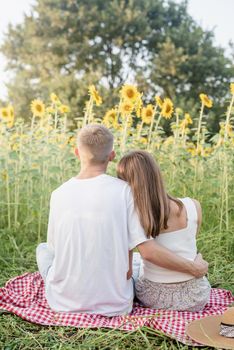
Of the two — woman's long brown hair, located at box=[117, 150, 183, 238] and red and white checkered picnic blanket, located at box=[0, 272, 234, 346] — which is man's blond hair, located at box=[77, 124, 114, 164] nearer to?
woman's long brown hair, located at box=[117, 150, 183, 238]

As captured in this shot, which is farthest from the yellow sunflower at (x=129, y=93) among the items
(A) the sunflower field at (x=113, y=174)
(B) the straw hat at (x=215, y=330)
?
(B) the straw hat at (x=215, y=330)

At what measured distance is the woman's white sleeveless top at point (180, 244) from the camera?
128 inches

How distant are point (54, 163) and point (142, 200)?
10.7ft

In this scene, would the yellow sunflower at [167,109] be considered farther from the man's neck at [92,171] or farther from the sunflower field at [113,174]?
the man's neck at [92,171]

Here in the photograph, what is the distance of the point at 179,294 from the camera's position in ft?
10.9

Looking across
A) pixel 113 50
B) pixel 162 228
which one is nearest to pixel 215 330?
pixel 162 228

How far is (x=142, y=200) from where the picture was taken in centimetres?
313

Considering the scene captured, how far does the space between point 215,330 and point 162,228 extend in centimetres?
62

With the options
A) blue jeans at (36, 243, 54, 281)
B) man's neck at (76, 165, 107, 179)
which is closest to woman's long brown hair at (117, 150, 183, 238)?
man's neck at (76, 165, 107, 179)

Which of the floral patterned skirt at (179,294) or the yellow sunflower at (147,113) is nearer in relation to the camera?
the floral patterned skirt at (179,294)

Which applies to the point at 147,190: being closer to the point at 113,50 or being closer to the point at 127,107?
the point at 127,107

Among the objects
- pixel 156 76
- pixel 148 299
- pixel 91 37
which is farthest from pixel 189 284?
pixel 91 37

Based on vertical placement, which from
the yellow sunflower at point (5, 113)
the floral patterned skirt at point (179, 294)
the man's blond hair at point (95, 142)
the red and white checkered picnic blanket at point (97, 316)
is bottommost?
the red and white checkered picnic blanket at point (97, 316)

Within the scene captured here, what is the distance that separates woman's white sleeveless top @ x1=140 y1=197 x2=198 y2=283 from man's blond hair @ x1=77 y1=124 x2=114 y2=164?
55 centimetres
